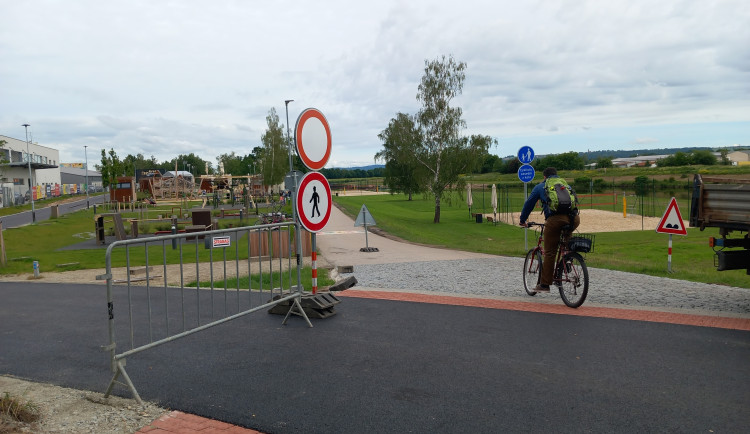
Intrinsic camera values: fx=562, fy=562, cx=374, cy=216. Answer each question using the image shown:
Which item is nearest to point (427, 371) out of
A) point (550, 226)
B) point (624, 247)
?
point (550, 226)

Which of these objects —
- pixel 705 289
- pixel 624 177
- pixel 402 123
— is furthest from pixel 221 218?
pixel 624 177

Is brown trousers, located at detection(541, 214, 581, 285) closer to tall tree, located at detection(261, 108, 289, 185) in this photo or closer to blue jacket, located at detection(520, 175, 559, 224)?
blue jacket, located at detection(520, 175, 559, 224)

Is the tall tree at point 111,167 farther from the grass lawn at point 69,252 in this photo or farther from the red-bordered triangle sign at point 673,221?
the red-bordered triangle sign at point 673,221

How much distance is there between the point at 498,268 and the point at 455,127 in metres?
26.1

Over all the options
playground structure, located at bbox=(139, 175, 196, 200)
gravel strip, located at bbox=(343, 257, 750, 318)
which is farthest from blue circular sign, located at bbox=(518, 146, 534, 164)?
playground structure, located at bbox=(139, 175, 196, 200)

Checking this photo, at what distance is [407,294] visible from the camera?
9.04m

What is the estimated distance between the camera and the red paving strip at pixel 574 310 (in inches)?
266

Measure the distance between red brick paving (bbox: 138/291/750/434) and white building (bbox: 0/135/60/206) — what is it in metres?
37.8

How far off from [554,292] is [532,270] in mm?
661

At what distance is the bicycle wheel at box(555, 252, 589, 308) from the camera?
7.53 meters

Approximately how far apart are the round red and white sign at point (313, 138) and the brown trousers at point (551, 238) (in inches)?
128

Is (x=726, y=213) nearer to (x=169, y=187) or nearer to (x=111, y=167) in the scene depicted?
(x=169, y=187)

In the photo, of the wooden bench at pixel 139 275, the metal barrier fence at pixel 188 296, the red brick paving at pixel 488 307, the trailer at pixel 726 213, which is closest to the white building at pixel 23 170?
the wooden bench at pixel 139 275

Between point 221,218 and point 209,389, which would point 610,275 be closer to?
point 209,389
